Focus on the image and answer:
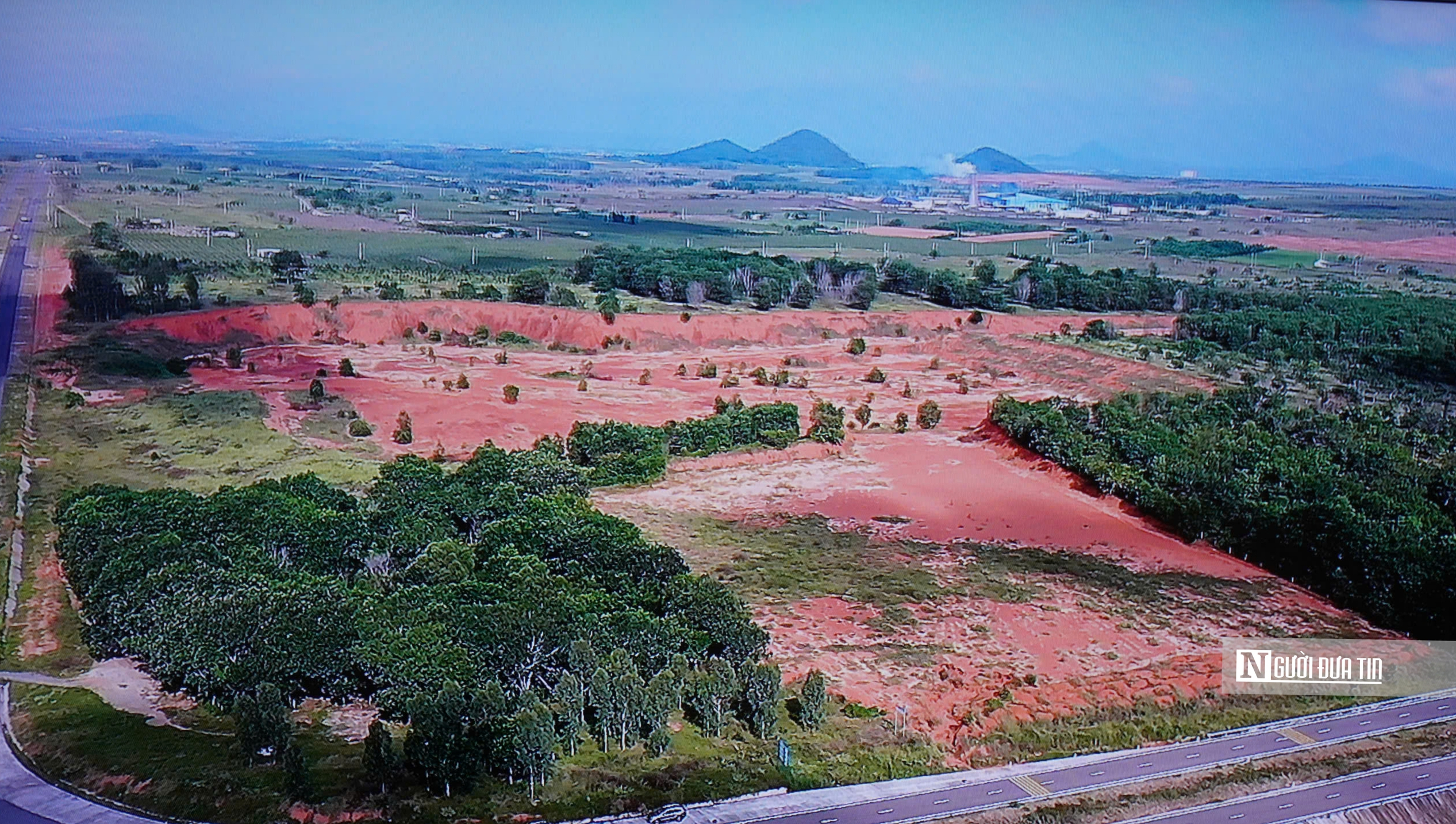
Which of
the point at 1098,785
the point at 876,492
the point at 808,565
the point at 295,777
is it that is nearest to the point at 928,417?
the point at 876,492

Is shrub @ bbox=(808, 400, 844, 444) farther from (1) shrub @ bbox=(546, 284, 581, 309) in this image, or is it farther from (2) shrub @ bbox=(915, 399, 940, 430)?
(1) shrub @ bbox=(546, 284, 581, 309)

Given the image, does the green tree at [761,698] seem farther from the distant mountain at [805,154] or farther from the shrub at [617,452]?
the distant mountain at [805,154]

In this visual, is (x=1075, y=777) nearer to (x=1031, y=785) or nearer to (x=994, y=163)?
(x=1031, y=785)

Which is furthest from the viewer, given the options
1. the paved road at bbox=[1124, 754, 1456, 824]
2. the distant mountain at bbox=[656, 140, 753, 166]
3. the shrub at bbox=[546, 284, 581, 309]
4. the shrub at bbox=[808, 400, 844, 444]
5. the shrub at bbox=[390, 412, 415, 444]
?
the distant mountain at bbox=[656, 140, 753, 166]

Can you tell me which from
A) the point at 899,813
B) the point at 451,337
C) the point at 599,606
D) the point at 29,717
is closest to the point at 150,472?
the point at 29,717

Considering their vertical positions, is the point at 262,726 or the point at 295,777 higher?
the point at 262,726

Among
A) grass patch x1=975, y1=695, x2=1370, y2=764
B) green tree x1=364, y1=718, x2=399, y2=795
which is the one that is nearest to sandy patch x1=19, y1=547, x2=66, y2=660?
green tree x1=364, y1=718, x2=399, y2=795

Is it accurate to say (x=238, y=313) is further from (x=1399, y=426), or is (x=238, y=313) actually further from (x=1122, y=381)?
(x=1399, y=426)
